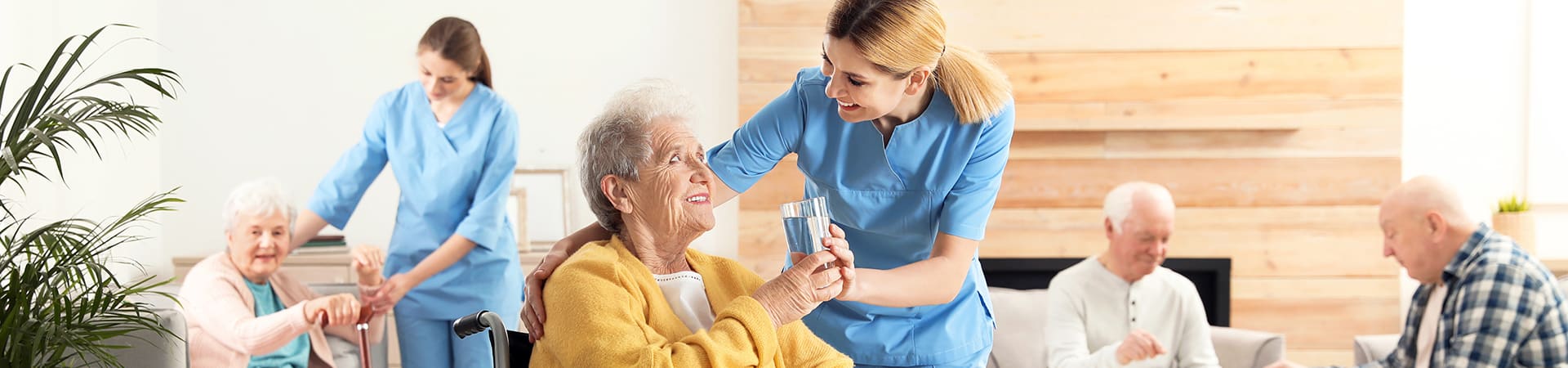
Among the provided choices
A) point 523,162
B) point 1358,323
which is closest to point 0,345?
point 523,162

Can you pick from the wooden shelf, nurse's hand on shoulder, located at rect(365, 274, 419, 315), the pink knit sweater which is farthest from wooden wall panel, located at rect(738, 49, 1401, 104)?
the pink knit sweater

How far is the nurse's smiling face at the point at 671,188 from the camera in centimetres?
174

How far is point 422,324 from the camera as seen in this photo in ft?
11.1

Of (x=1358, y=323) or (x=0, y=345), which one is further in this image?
(x=1358, y=323)

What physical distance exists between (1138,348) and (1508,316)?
0.72m

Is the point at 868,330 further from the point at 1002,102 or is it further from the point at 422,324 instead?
the point at 422,324

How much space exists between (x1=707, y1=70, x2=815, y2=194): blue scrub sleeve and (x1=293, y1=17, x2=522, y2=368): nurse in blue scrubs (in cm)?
150

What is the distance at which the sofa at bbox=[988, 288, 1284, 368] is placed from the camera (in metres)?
3.08

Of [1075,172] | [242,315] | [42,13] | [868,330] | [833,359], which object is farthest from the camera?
[1075,172]

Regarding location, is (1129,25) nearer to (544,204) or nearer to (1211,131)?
(1211,131)

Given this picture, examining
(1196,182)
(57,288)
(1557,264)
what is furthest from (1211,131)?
(57,288)

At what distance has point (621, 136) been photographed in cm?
174

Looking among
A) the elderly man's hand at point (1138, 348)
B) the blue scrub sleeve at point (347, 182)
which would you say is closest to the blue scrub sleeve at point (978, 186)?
the elderly man's hand at point (1138, 348)

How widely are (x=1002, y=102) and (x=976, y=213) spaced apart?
17 cm
